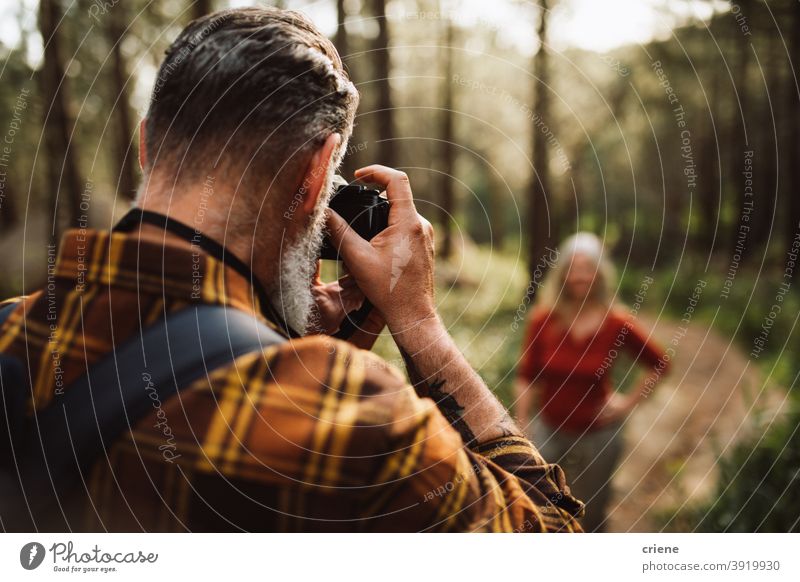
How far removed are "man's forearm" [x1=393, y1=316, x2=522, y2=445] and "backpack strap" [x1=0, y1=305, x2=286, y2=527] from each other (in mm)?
321

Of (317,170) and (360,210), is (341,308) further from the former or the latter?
(317,170)

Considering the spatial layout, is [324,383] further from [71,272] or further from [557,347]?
[557,347]

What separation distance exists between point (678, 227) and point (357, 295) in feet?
56.2

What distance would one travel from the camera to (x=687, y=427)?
559 cm

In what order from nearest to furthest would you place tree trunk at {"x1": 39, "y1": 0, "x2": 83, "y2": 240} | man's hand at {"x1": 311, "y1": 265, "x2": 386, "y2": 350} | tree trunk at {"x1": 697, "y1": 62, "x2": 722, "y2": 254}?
man's hand at {"x1": 311, "y1": 265, "x2": 386, "y2": 350} < tree trunk at {"x1": 39, "y1": 0, "x2": 83, "y2": 240} < tree trunk at {"x1": 697, "y1": 62, "x2": 722, "y2": 254}

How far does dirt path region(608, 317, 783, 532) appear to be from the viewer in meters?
3.88

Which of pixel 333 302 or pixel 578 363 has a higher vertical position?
pixel 333 302

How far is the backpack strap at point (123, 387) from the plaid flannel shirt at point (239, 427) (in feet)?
0.04

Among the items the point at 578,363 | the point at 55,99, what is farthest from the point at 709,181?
the point at 55,99

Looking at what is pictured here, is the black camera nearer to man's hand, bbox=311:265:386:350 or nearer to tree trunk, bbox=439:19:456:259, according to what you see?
man's hand, bbox=311:265:386:350

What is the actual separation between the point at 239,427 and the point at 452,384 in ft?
1.31

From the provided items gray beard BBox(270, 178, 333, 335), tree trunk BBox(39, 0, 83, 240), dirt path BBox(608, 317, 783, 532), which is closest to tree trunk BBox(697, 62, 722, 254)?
dirt path BBox(608, 317, 783, 532)

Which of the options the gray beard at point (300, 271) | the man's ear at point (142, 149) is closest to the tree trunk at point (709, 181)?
the gray beard at point (300, 271)

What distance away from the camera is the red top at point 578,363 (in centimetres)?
272
